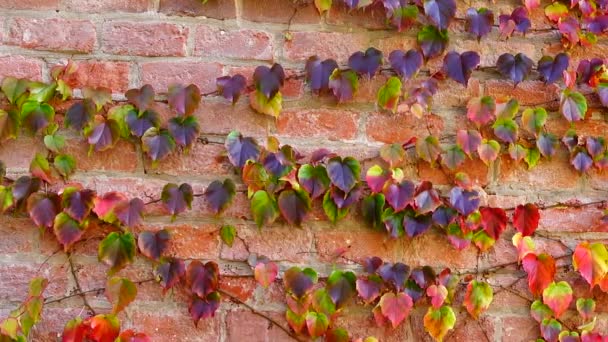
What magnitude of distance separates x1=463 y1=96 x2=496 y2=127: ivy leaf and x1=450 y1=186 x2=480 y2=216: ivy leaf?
15 cm

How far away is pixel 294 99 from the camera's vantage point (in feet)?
4.81

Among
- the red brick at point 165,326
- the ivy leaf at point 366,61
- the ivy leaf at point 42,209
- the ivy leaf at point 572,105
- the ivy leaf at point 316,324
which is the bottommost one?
the red brick at point 165,326

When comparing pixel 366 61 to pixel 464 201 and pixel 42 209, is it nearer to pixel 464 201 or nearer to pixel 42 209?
pixel 464 201

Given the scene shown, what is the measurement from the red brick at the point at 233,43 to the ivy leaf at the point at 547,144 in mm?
567

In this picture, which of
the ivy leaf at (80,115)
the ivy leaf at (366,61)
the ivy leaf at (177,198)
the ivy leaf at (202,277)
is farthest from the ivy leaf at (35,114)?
the ivy leaf at (366,61)

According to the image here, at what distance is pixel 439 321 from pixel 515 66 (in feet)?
1.75

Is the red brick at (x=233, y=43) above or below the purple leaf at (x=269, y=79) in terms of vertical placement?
above

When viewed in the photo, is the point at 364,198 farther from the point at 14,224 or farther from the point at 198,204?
the point at 14,224

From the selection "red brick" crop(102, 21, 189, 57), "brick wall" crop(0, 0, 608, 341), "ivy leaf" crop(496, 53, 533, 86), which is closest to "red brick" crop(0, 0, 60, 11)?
"brick wall" crop(0, 0, 608, 341)

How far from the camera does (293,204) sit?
1.40 metres

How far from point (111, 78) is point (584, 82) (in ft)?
3.16

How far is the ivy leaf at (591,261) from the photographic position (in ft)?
4.67

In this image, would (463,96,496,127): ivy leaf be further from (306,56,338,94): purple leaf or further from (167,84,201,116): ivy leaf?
(167,84,201,116): ivy leaf

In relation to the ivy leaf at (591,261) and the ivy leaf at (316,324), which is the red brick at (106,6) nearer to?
the ivy leaf at (316,324)
